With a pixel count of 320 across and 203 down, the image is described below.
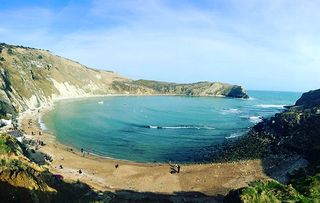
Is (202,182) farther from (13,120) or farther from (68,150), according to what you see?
(13,120)

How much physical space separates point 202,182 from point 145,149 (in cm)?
2291

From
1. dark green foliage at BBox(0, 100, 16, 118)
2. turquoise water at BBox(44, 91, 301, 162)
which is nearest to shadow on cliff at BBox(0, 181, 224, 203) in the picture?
turquoise water at BBox(44, 91, 301, 162)

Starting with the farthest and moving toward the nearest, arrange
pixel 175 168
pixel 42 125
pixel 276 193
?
pixel 42 125
pixel 175 168
pixel 276 193

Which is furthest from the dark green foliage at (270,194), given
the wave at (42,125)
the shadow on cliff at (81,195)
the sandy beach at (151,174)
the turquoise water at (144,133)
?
the wave at (42,125)

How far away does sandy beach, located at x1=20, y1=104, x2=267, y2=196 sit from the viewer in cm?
5125

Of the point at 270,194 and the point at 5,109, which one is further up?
the point at 270,194

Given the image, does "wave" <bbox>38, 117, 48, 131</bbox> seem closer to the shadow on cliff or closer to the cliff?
the cliff

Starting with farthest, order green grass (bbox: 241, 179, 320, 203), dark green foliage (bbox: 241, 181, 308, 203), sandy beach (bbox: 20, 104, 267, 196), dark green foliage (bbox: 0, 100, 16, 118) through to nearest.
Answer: dark green foliage (bbox: 0, 100, 16, 118) → sandy beach (bbox: 20, 104, 267, 196) → dark green foliage (bbox: 241, 181, 308, 203) → green grass (bbox: 241, 179, 320, 203)

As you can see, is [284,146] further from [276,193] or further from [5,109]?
[5,109]

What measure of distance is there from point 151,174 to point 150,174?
0.15m

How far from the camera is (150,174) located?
57094 millimetres

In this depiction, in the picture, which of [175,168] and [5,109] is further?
[5,109]

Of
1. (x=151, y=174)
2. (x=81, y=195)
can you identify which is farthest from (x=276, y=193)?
(x=151, y=174)

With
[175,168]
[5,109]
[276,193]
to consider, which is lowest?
[175,168]
